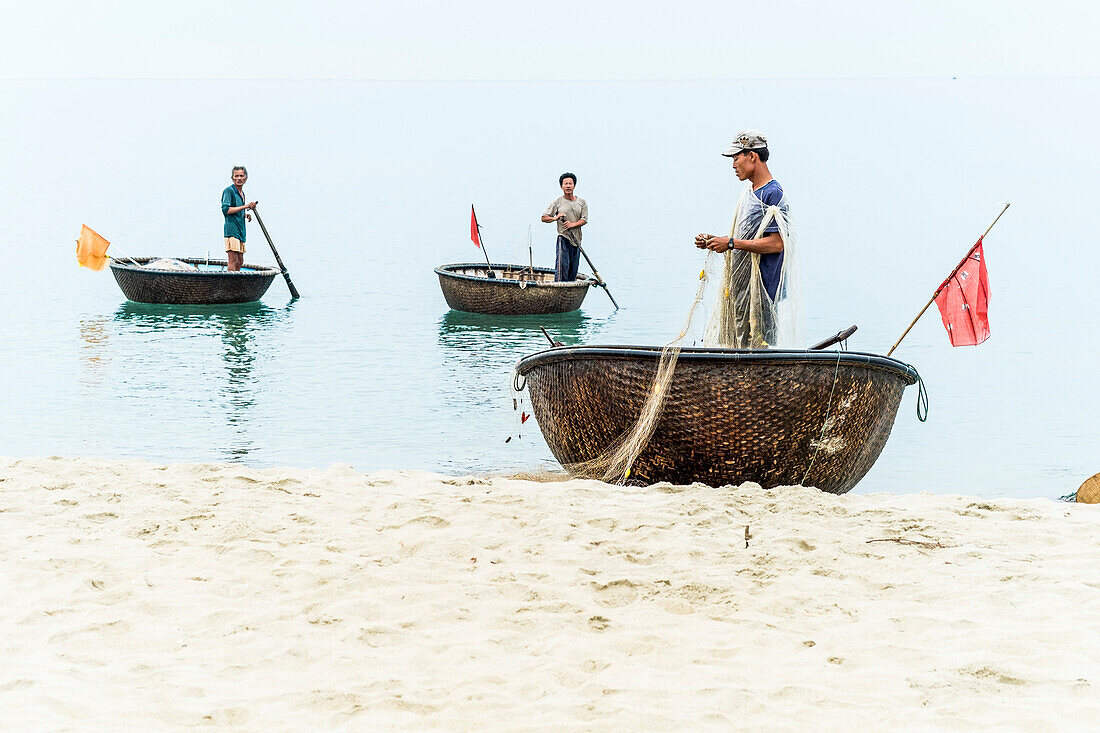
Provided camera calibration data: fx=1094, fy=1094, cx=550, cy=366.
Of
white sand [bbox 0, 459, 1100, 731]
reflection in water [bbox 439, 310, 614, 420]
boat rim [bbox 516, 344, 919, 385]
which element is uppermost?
boat rim [bbox 516, 344, 919, 385]

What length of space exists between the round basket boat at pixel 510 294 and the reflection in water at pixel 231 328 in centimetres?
265

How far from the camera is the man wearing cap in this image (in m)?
6.34

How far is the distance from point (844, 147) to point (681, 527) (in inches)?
3232

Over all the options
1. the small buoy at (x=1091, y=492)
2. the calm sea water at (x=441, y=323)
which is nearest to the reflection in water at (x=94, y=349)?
the calm sea water at (x=441, y=323)

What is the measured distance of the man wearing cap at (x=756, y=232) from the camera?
6.34 meters

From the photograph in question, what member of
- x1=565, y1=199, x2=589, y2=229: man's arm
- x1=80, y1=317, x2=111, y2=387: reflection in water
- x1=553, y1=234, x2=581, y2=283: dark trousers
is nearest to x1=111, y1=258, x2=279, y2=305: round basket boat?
x1=80, y1=317, x2=111, y2=387: reflection in water

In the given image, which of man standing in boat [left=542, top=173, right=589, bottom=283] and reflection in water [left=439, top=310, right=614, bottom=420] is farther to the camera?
man standing in boat [left=542, top=173, right=589, bottom=283]

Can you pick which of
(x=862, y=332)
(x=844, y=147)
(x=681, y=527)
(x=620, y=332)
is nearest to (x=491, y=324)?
(x=620, y=332)

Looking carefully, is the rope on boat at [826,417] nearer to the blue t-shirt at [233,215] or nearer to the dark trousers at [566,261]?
the dark trousers at [566,261]

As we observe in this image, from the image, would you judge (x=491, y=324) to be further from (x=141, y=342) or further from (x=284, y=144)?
(x=284, y=144)

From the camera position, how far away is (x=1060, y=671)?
3.83 m

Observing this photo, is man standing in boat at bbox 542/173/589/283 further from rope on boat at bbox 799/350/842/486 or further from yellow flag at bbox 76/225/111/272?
rope on boat at bbox 799/350/842/486

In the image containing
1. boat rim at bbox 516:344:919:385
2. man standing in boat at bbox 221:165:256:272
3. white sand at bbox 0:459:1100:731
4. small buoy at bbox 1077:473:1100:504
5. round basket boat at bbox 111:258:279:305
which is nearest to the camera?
white sand at bbox 0:459:1100:731

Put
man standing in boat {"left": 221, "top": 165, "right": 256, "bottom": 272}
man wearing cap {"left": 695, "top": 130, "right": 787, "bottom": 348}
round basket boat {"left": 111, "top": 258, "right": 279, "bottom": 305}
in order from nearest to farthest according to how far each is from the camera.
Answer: man wearing cap {"left": 695, "top": 130, "right": 787, "bottom": 348} → man standing in boat {"left": 221, "top": 165, "right": 256, "bottom": 272} → round basket boat {"left": 111, "top": 258, "right": 279, "bottom": 305}
